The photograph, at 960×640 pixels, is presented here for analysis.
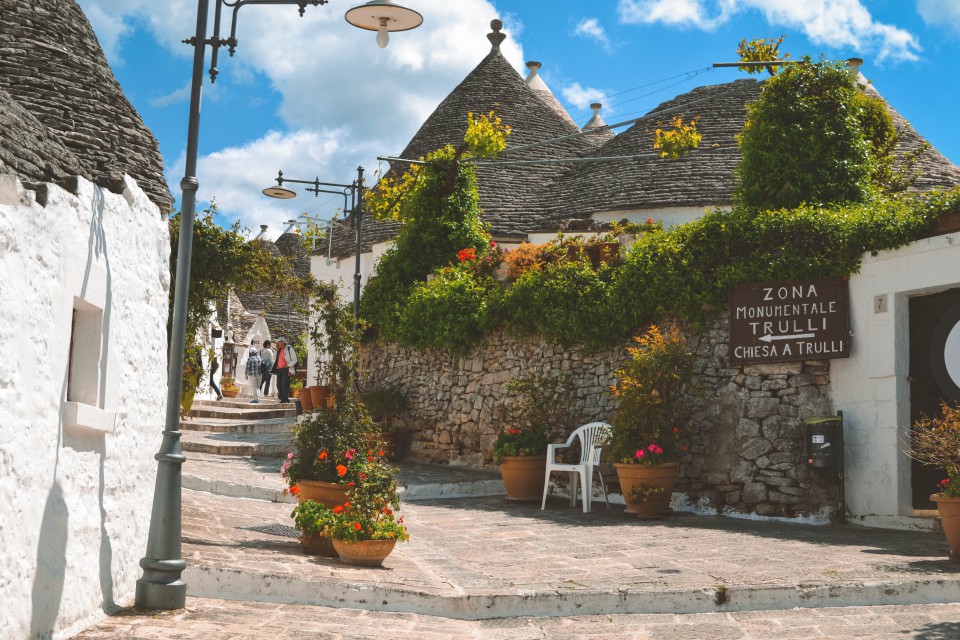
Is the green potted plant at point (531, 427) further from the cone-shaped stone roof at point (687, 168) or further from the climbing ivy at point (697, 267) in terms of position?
the cone-shaped stone roof at point (687, 168)

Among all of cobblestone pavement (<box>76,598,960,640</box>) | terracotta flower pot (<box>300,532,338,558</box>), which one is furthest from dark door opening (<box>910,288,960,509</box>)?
terracotta flower pot (<box>300,532,338,558</box>)

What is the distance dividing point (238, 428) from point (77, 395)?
45.6ft

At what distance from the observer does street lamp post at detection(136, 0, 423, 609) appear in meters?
6.16

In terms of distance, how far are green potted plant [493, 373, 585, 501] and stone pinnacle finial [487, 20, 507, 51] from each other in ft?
48.2

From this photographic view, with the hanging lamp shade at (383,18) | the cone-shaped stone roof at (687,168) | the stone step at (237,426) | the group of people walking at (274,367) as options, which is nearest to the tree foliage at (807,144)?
the cone-shaped stone roof at (687,168)

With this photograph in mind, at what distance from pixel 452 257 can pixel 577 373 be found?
495cm

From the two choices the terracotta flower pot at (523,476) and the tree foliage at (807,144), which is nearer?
the tree foliage at (807,144)

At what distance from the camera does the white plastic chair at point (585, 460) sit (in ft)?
37.0

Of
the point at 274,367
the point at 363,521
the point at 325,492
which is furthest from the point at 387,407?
the point at 274,367

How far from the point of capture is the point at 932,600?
22.2ft

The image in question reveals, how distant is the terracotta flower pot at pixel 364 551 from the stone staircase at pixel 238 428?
5.56m

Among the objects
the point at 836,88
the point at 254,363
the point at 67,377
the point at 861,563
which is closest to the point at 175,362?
the point at 67,377

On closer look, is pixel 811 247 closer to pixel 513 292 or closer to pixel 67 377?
pixel 513 292

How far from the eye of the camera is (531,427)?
12539 mm
